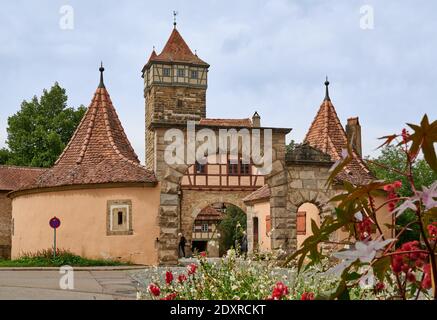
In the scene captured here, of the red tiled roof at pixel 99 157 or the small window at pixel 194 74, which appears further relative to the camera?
the small window at pixel 194 74

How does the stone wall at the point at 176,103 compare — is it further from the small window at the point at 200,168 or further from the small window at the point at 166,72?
the small window at the point at 200,168

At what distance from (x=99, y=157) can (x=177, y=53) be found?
26.2 meters

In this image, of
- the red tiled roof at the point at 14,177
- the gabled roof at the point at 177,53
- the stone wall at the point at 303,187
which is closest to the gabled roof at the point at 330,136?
the stone wall at the point at 303,187

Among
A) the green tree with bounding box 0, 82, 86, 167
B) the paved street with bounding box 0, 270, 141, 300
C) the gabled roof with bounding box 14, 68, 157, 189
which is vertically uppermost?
the green tree with bounding box 0, 82, 86, 167

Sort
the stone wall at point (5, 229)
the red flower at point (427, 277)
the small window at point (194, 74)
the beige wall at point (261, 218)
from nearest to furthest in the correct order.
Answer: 1. the red flower at point (427, 277)
2. the beige wall at point (261, 218)
3. the stone wall at point (5, 229)
4. the small window at point (194, 74)

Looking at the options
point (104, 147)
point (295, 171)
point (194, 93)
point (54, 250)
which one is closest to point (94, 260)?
point (54, 250)

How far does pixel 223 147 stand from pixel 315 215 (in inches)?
230

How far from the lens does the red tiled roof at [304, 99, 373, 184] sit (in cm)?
2062

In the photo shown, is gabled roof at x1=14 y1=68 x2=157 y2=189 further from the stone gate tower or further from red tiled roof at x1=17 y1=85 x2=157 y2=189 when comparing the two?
the stone gate tower

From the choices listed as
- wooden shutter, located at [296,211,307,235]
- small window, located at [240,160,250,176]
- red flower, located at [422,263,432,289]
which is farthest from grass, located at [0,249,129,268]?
red flower, located at [422,263,432,289]

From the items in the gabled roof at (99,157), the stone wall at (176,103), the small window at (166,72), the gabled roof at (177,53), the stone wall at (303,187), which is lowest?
the stone wall at (303,187)

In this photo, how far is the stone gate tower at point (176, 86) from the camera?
141 ft

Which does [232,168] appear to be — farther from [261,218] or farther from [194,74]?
[194,74]

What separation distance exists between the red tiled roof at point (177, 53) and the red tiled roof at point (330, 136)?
2226 centimetres
